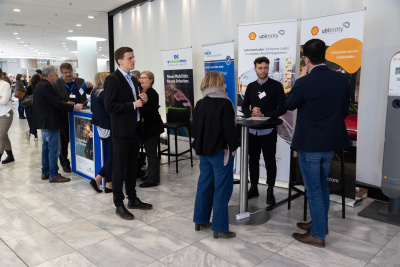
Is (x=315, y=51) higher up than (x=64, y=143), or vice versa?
(x=315, y=51)

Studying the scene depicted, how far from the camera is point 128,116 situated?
3.22 meters

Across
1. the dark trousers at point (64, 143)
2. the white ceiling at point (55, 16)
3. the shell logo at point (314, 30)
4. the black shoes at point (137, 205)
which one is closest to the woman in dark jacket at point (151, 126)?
the black shoes at point (137, 205)

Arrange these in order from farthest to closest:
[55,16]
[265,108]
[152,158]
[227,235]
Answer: [55,16] → [152,158] → [265,108] → [227,235]

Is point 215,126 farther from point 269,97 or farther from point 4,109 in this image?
point 4,109

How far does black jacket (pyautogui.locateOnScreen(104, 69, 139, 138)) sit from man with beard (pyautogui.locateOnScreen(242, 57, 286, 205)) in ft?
4.19

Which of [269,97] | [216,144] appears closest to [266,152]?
[269,97]

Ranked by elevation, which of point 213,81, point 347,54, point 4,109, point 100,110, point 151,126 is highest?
point 347,54

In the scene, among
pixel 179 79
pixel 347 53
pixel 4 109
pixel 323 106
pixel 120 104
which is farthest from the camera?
pixel 179 79

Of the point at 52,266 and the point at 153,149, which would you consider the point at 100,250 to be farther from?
the point at 153,149

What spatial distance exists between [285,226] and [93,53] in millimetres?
13615

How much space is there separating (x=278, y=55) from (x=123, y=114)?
2.20 m

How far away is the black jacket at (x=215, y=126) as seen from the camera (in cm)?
266

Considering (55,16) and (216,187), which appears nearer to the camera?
(216,187)

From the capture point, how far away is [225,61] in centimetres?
514
